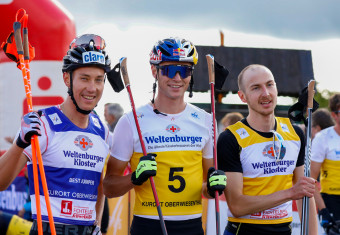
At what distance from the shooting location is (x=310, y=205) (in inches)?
190

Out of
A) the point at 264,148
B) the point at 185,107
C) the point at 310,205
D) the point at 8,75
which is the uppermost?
the point at 8,75

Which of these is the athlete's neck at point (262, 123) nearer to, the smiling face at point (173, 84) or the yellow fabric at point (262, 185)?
the yellow fabric at point (262, 185)

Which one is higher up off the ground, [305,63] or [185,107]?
[305,63]

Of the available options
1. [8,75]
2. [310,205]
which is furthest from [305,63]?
[310,205]

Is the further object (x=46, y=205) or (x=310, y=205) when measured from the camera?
(x=310, y=205)

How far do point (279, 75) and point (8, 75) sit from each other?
1252 centimetres

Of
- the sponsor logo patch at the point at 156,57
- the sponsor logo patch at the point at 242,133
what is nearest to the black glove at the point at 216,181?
the sponsor logo patch at the point at 242,133

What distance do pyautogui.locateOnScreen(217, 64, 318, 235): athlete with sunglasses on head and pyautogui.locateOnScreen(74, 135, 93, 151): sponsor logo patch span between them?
1186mm

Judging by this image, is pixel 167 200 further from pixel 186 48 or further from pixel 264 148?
pixel 186 48

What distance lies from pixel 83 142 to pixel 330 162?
14.5 feet

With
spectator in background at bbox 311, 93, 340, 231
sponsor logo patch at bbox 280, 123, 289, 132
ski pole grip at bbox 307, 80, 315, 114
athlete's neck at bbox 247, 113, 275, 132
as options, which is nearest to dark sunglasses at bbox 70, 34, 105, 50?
athlete's neck at bbox 247, 113, 275, 132

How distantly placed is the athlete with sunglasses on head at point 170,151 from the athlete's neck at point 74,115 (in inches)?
13.3

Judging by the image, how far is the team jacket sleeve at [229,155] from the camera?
15.2 feet

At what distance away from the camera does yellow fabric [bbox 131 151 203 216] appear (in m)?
4.38
